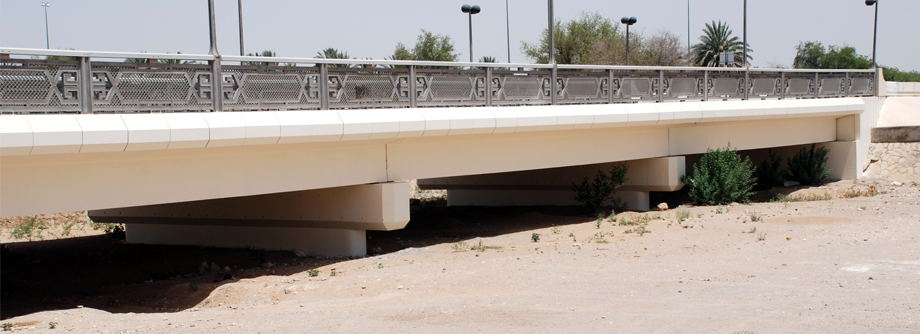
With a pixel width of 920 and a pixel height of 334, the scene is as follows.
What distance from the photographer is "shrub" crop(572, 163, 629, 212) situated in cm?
1822

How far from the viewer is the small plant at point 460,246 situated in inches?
521

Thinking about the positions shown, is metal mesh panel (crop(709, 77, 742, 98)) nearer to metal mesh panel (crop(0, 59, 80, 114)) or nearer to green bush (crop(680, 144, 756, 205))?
green bush (crop(680, 144, 756, 205))

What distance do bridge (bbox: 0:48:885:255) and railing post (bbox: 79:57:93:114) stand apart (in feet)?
0.04

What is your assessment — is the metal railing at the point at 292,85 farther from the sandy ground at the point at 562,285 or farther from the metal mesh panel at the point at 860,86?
the metal mesh panel at the point at 860,86

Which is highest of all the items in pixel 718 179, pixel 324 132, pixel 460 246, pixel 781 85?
pixel 781 85

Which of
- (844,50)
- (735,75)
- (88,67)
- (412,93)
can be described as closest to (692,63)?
(844,50)

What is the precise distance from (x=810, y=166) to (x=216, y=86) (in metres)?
17.8

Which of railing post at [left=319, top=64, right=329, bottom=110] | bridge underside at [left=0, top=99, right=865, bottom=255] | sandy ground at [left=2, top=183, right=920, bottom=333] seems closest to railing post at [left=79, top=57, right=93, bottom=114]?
bridge underside at [left=0, top=99, right=865, bottom=255]

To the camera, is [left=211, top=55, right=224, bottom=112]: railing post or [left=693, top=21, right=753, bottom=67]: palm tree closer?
[left=211, top=55, right=224, bottom=112]: railing post

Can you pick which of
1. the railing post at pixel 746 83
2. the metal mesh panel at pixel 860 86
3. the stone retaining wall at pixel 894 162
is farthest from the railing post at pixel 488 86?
the stone retaining wall at pixel 894 162

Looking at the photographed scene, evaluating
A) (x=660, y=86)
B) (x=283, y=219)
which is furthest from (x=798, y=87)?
(x=283, y=219)

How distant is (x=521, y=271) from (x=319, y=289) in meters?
2.72

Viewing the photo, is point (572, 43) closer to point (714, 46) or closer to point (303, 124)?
point (714, 46)

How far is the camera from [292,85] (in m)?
10.8
